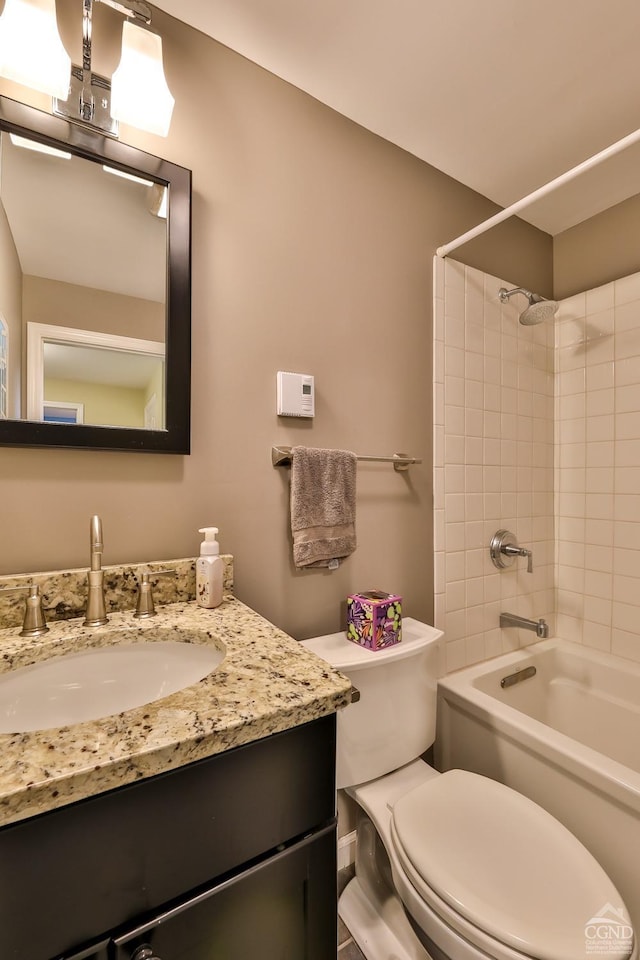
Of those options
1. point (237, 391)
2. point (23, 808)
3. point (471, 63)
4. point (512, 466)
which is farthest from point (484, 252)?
point (23, 808)

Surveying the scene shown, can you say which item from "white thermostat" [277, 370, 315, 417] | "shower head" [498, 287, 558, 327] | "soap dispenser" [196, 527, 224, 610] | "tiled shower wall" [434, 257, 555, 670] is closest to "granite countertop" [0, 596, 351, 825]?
"soap dispenser" [196, 527, 224, 610]

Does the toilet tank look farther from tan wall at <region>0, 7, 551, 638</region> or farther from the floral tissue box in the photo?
tan wall at <region>0, 7, 551, 638</region>

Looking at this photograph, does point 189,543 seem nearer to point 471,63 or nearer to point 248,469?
point 248,469

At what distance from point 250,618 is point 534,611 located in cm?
148

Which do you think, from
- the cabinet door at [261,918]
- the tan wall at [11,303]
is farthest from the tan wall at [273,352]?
the cabinet door at [261,918]

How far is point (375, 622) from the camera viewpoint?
3.87 ft

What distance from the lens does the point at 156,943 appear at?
1.67 ft

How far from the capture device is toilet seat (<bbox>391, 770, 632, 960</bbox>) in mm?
738

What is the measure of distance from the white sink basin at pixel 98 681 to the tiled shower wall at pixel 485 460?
0.99m

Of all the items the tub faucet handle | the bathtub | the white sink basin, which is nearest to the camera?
the white sink basin

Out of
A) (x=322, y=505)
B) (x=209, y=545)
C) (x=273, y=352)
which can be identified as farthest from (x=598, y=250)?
(x=209, y=545)

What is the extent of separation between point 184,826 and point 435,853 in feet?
2.11

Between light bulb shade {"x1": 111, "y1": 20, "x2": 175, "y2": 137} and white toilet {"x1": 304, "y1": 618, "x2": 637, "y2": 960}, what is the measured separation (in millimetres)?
1345

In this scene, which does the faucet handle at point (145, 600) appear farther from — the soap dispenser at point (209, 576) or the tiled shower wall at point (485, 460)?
the tiled shower wall at point (485, 460)
